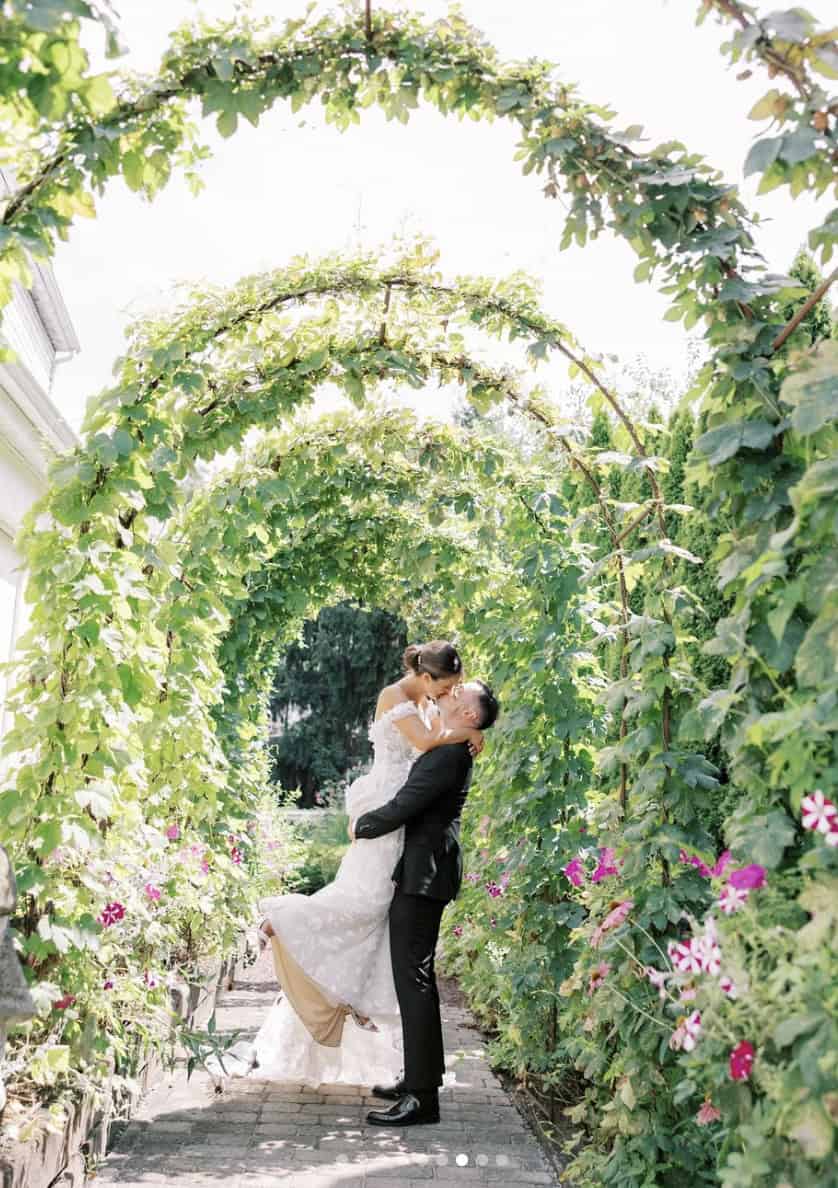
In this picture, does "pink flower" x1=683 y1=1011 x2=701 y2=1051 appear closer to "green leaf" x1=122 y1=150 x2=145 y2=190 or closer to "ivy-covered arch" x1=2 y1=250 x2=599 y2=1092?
"ivy-covered arch" x1=2 y1=250 x2=599 y2=1092

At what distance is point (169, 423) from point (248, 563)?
2.51m

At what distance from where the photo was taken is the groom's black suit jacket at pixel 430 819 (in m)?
4.64

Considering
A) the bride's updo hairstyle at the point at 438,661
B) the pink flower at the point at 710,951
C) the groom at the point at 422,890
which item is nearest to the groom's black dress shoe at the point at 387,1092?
the groom at the point at 422,890

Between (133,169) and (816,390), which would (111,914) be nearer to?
(133,169)

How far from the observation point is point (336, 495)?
690 centimetres

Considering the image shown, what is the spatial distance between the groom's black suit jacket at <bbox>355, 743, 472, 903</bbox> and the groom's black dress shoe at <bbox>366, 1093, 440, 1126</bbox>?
77 cm

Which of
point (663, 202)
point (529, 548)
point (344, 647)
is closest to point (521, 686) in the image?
point (529, 548)

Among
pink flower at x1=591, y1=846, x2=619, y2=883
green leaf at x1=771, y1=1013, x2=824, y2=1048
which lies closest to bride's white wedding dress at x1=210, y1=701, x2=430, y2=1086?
pink flower at x1=591, y1=846, x2=619, y2=883

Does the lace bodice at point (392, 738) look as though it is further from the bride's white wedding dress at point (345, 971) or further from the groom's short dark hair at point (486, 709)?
the groom's short dark hair at point (486, 709)

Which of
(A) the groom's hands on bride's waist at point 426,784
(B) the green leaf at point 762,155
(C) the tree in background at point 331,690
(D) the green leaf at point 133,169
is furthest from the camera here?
(C) the tree in background at point 331,690

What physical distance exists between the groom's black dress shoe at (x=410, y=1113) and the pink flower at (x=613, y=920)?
160cm

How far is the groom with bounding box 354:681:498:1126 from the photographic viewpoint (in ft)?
14.6

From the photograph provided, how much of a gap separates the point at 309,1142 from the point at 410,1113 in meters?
0.45

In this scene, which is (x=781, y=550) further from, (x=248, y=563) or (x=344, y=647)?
(x=344, y=647)
